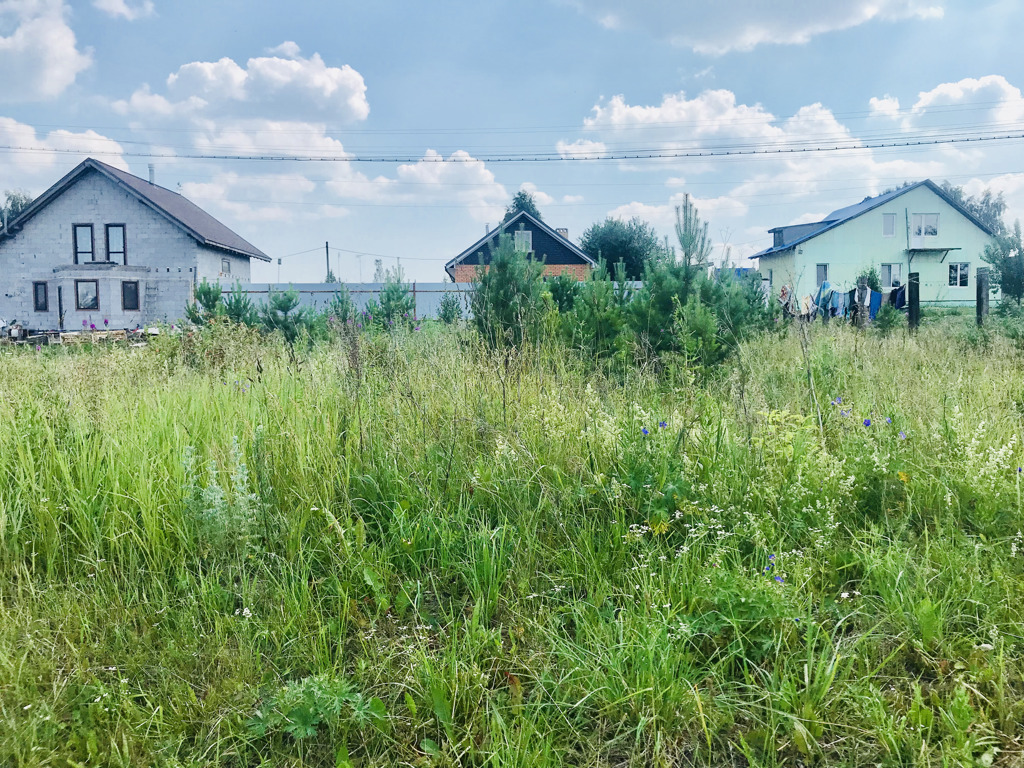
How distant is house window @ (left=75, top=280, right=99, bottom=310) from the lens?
1054 inches

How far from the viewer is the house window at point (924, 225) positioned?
35250mm

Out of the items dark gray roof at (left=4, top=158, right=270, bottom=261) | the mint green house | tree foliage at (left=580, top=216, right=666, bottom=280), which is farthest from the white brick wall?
the mint green house

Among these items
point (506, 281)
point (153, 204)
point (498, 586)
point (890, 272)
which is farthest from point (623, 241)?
point (498, 586)

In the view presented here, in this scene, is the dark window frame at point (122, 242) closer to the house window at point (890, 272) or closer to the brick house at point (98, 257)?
the brick house at point (98, 257)

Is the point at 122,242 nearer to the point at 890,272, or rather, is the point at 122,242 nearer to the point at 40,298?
the point at 40,298

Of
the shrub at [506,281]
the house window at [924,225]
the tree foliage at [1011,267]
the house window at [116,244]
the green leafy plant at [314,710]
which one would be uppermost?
the house window at [924,225]

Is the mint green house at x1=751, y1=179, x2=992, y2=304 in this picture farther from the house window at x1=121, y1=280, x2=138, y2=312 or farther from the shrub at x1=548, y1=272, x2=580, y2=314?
the house window at x1=121, y1=280, x2=138, y2=312

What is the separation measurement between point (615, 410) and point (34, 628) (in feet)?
9.56

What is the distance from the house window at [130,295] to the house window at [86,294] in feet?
3.29

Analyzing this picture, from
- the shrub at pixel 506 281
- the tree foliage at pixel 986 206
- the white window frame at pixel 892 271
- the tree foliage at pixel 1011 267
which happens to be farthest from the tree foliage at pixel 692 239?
the tree foliage at pixel 986 206

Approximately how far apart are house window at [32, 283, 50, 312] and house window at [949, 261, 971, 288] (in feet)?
144

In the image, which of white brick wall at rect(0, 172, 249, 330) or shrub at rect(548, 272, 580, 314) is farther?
white brick wall at rect(0, 172, 249, 330)

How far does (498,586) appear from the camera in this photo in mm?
2496

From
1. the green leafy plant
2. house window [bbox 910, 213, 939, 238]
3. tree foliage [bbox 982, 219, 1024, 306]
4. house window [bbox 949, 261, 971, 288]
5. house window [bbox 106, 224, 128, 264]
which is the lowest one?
the green leafy plant
